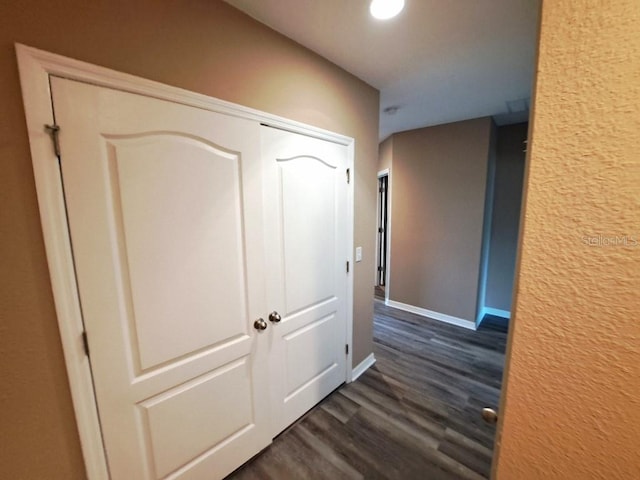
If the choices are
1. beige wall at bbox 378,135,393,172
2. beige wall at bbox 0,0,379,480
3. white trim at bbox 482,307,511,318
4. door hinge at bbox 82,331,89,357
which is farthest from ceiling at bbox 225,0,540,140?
white trim at bbox 482,307,511,318

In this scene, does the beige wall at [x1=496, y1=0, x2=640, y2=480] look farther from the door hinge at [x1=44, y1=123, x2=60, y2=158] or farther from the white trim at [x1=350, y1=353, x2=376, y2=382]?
the white trim at [x1=350, y1=353, x2=376, y2=382]

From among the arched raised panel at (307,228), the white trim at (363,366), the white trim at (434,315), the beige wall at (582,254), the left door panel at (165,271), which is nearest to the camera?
the beige wall at (582,254)

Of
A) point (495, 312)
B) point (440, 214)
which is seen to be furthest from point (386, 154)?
point (495, 312)

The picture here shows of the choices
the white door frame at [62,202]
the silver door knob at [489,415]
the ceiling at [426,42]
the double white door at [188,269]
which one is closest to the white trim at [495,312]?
the ceiling at [426,42]

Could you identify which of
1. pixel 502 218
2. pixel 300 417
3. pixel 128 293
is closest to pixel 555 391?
pixel 128 293

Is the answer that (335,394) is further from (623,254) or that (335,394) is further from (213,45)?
Answer: (213,45)

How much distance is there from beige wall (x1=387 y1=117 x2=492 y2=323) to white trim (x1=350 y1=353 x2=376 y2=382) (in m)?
1.48

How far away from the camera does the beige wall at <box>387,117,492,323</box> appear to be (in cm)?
307

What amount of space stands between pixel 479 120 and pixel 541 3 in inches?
121

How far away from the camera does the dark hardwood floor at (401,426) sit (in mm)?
1521

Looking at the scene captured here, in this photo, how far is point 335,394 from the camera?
83.7 inches

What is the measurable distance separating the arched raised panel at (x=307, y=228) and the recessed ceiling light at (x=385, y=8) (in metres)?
0.82

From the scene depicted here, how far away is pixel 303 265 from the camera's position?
1.75m

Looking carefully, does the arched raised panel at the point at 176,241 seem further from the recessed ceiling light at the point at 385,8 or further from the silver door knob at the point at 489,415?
the silver door knob at the point at 489,415
